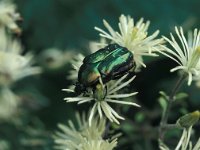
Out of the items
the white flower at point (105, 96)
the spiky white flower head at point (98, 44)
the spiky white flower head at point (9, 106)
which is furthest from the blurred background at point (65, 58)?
the white flower at point (105, 96)

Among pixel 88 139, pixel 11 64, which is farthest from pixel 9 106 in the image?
pixel 88 139

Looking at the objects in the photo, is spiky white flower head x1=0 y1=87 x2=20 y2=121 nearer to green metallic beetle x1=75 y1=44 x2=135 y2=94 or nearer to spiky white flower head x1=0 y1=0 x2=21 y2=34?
spiky white flower head x1=0 y1=0 x2=21 y2=34

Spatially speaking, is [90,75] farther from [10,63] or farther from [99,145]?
[10,63]

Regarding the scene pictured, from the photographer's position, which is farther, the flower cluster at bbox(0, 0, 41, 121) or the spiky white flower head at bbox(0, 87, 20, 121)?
the spiky white flower head at bbox(0, 87, 20, 121)

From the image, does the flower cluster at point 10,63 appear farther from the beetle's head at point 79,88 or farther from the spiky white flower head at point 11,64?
the beetle's head at point 79,88

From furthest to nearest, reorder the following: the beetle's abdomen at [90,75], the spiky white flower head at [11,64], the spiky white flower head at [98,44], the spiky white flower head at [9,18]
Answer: the spiky white flower head at [11,64], the spiky white flower head at [9,18], the spiky white flower head at [98,44], the beetle's abdomen at [90,75]

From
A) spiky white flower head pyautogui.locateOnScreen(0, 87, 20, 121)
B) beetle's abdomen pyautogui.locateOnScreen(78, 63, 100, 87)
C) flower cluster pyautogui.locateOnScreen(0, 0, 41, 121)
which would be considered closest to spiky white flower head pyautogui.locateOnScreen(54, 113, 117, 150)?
beetle's abdomen pyautogui.locateOnScreen(78, 63, 100, 87)

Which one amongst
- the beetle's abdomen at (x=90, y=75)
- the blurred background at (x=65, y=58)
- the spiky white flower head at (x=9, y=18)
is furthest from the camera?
the blurred background at (x=65, y=58)
